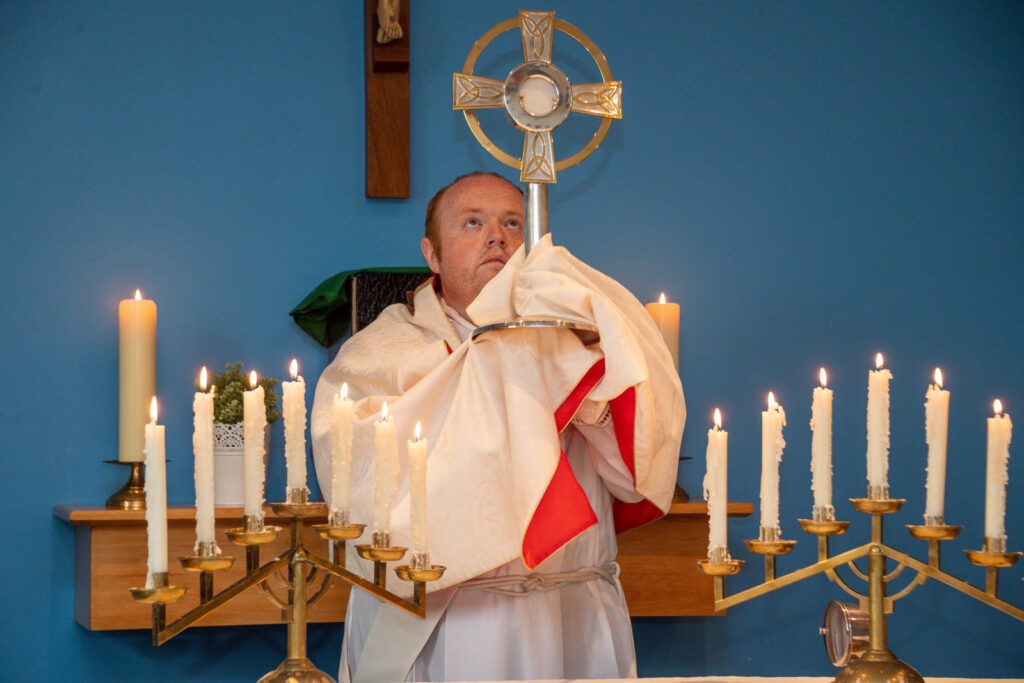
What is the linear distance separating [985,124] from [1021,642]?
1.57 meters

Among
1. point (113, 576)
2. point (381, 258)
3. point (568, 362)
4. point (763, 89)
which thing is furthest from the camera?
point (763, 89)

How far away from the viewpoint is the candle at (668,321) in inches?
121

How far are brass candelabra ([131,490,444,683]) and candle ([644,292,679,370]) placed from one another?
163 centimetres

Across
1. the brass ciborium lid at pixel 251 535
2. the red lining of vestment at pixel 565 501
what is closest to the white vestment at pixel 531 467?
the red lining of vestment at pixel 565 501

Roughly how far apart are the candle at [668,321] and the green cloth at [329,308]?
0.62 meters

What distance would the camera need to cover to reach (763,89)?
3.53 m

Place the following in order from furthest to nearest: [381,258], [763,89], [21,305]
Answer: [763,89] < [381,258] < [21,305]

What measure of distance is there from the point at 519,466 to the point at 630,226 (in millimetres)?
1366

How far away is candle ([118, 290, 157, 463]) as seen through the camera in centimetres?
288

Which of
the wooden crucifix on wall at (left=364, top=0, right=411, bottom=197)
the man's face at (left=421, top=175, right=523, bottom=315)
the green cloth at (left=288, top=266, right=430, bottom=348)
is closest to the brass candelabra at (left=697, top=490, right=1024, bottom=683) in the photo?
the man's face at (left=421, top=175, right=523, bottom=315)

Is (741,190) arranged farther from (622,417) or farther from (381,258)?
(622,417)

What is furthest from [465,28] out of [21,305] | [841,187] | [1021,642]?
[1021,642]

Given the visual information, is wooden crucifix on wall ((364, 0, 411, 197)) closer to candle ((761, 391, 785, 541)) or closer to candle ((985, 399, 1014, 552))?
candle ((761, 391, 785, 541))

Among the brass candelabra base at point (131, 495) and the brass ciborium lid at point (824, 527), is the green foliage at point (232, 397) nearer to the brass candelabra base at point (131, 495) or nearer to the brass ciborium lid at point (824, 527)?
the brass candelabra base at point (131, 495)
